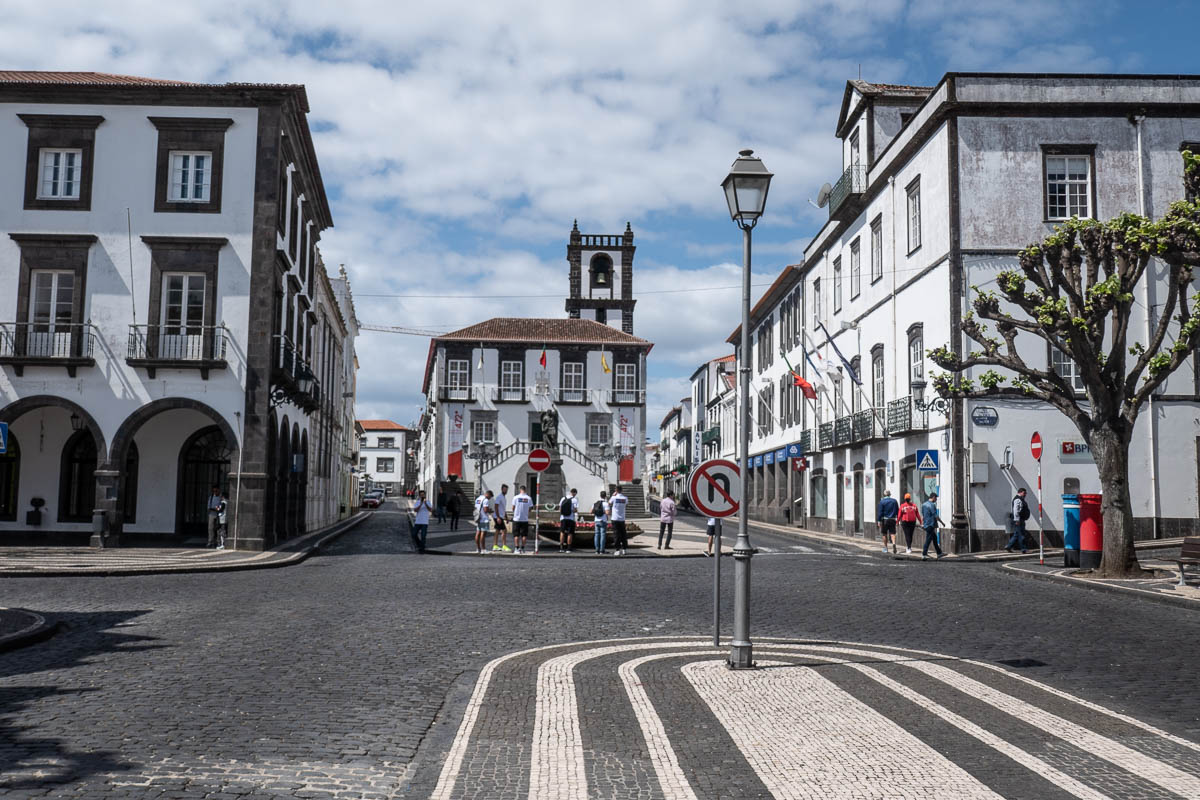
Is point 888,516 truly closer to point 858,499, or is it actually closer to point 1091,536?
point 1091,536

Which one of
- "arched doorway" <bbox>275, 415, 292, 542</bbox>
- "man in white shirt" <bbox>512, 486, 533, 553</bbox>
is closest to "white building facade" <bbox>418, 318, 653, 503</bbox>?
"arched doorway" <bbox>275, 415, 292, 542</bbox>

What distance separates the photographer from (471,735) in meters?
6.55

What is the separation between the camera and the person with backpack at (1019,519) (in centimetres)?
2566

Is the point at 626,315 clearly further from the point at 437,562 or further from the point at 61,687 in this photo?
the point at 61,687

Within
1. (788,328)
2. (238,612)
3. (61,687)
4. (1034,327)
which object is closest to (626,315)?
(788,328)

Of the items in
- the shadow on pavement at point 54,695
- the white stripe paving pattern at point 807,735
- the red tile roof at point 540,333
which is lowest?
the shadow on pavement at point 54,695

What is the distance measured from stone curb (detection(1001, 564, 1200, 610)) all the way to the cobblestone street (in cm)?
81

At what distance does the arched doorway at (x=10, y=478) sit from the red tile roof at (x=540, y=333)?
38523mm

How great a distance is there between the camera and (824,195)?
38656 millimetres

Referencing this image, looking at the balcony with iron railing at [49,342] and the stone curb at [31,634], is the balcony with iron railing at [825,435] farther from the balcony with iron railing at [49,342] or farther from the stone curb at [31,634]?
the stone curb at [31,634]

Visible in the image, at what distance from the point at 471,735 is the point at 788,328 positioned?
43212 mm

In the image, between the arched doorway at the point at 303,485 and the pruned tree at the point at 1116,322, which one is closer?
the pruned tree at the point at 1116,322

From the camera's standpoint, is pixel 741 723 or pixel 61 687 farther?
pixel 61 687

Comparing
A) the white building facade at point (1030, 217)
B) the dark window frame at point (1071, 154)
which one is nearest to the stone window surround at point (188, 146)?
the white building facade at point (1030, 217)
